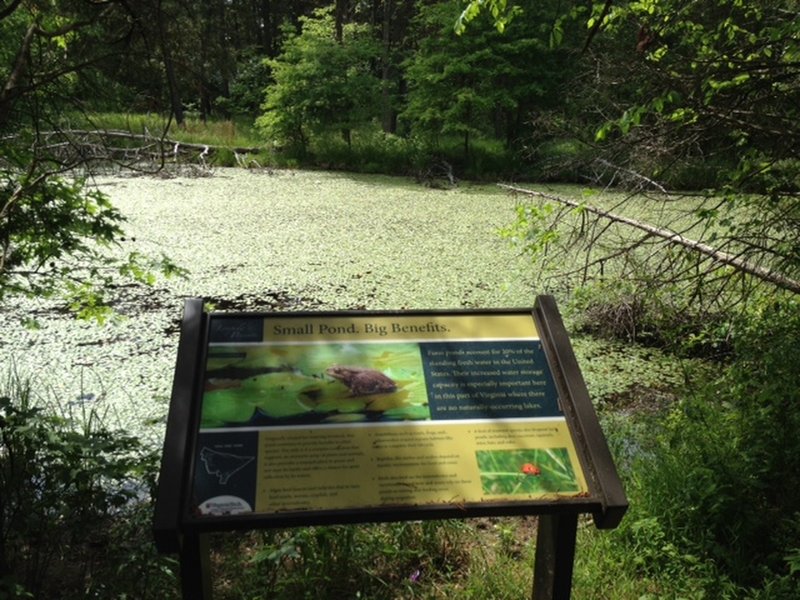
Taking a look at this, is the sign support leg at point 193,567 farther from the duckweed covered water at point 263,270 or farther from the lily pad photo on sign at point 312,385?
the duckweed covered water at point 263,270

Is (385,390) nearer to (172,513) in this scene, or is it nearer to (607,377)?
(172,513)

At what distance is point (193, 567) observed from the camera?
1.12 m

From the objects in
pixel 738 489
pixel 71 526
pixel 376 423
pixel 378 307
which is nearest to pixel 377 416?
pixel 376 423

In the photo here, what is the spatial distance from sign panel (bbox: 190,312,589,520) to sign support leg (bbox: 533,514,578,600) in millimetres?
129

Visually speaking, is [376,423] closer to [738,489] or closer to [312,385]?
[312,385]

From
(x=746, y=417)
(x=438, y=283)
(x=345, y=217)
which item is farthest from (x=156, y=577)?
(x=345, y=217)

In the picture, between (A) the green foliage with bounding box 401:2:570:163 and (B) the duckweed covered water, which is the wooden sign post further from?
(A) the green foliage with bounding box 401:2:570:163

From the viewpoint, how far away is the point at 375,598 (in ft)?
5.28

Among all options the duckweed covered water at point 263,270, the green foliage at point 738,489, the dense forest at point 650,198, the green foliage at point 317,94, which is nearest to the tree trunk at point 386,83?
the green foliage at point 317,94

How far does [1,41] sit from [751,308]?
2.91 metres

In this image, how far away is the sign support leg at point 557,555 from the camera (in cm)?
122

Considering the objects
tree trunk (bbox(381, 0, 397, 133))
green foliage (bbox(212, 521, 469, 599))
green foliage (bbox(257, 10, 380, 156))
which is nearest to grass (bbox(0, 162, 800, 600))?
green foliage (bbox(212, 521, 469, 599))

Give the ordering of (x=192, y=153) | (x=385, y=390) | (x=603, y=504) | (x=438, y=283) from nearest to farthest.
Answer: (x=603, y=504), (x=385, y=390), (x=438, y=283), (x=192, y=153)

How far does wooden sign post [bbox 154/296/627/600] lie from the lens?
108cm
